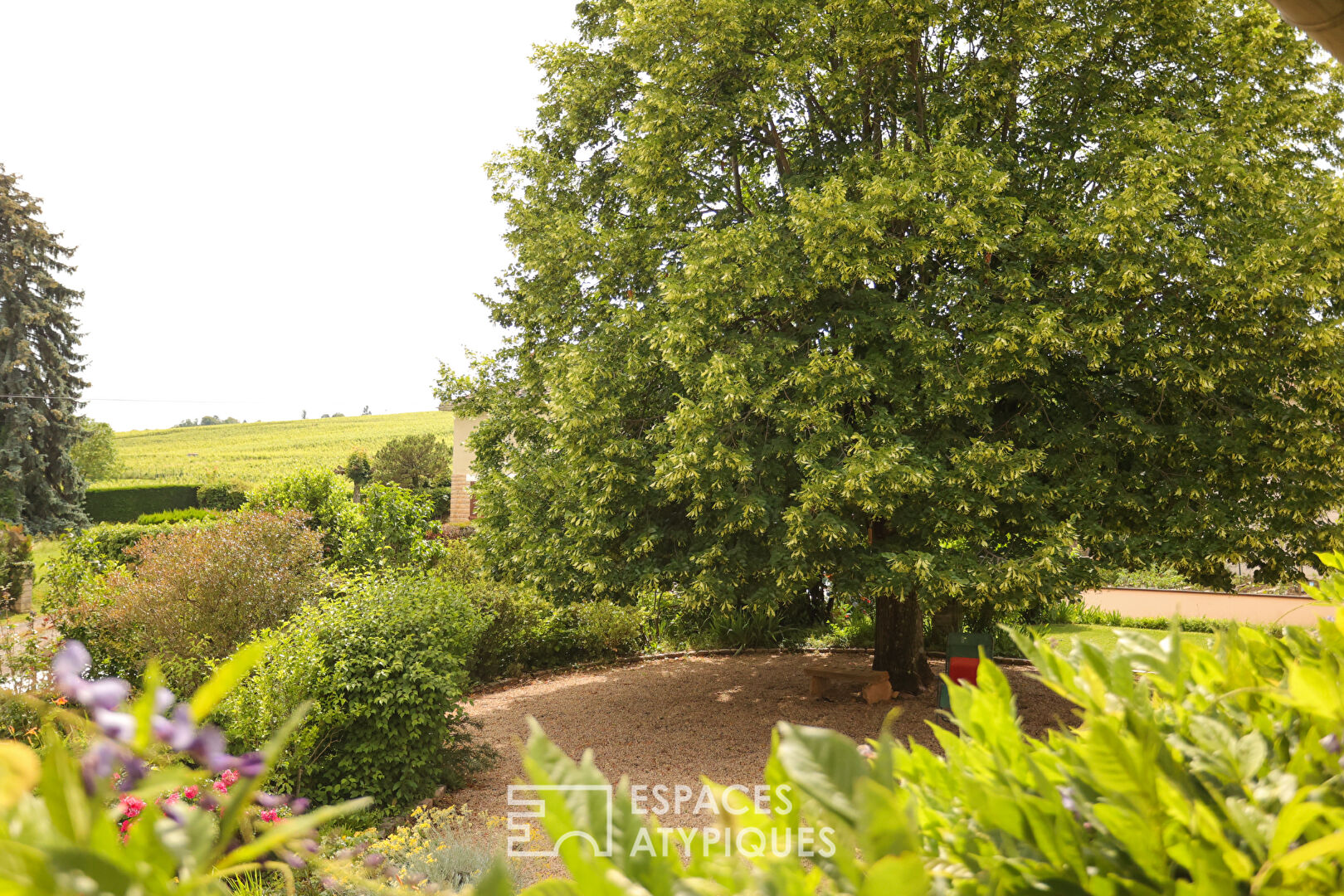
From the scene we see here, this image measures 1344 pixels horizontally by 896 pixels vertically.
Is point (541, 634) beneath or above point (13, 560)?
beneath

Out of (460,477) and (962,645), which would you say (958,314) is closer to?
(962,645)

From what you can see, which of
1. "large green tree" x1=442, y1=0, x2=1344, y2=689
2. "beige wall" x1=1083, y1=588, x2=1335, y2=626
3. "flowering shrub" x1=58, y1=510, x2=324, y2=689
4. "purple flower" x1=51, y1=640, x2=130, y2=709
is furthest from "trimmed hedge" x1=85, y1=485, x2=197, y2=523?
"purple flower" x1=51, y1=640, x2=130, y2=709

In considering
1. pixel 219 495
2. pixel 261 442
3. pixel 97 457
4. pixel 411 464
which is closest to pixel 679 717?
pixel 219 495

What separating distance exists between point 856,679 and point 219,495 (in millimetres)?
25929

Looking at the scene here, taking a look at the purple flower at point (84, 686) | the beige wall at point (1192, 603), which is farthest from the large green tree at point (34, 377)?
the purple flower at point (84, 686)

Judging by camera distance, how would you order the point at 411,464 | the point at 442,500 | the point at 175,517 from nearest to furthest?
the point at 175,517
the point at 442,500
the point at 411,464

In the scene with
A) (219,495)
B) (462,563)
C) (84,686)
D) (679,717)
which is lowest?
(679,717)

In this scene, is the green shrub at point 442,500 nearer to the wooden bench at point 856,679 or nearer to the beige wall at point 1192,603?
the beige wall at point 1192,603

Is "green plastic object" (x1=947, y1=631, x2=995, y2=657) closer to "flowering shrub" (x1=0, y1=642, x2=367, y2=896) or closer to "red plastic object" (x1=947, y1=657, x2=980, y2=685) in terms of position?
"red plastic object" (x1=947, y1=657, x2=980, y2=685)

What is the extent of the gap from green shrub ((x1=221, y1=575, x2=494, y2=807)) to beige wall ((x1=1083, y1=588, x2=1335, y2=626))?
12.2 m

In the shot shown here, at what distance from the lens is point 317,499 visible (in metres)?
14.4

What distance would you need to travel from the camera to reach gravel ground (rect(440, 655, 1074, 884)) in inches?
286

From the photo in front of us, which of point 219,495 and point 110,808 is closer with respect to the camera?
point 110,808

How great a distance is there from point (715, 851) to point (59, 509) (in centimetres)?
3285
